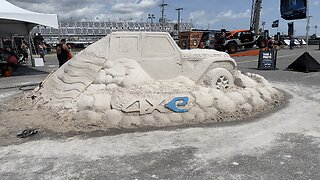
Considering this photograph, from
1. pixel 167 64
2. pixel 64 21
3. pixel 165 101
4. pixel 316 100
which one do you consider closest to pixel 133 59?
pixel 167 64

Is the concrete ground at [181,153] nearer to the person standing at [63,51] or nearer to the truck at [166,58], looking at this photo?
the truck at [166,58]

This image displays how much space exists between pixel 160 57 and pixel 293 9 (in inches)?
466

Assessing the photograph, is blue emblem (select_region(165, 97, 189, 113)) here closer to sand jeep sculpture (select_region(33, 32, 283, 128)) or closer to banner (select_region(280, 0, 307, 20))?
sand jeep sculpture (select_region(33, 32, 283, 128))

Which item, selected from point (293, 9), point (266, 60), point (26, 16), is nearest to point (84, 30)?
point (26, 16)

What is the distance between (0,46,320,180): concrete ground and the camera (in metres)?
3.97

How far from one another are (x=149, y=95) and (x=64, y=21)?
156ft

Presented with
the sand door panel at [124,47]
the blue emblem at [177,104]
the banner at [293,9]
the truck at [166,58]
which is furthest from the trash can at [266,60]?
the blue emblem at [177,104]

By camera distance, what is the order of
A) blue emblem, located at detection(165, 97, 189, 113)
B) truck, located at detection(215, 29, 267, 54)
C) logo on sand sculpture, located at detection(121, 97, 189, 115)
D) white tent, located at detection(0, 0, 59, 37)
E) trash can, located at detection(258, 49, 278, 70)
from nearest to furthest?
logo on sand sculpture, located at detection(121, 97, 189, 115), blue emblem, located at detection(165, 97, 189, 113), white tent, located at detection(0, 0, 59, 37), trash can, located at detection(258, 49, 278, 70), truck, located at detection(215, 29, 267, 54)

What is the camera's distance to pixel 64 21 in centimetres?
4962

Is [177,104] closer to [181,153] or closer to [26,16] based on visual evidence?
[181,153]

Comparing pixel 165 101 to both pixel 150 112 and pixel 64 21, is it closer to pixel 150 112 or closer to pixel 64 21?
pixel 150 112

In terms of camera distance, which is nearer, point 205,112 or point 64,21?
point 205,112

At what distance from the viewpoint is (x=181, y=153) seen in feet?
15.1

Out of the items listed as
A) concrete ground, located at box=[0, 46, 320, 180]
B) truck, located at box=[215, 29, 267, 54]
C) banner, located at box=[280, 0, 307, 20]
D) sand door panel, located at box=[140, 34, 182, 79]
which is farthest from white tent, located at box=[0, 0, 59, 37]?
truck, located at box=[215, 29, 267, 54]
